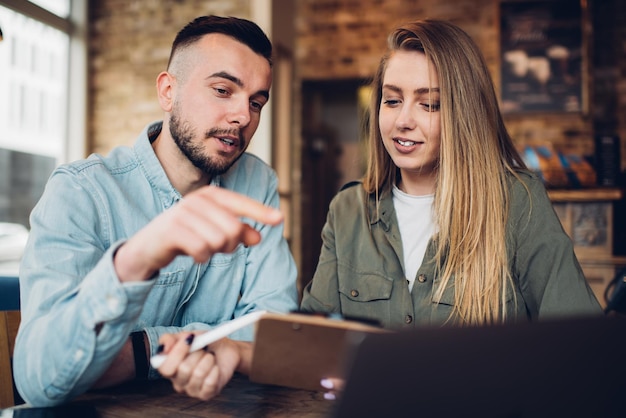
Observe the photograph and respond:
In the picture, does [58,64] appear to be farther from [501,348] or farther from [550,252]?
[501,348]

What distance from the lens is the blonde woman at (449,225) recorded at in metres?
1.43

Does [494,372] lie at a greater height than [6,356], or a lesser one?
greater

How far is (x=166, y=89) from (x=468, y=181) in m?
0.83

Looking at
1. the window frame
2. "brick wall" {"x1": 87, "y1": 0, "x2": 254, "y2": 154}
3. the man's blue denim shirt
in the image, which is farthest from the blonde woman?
the window frame

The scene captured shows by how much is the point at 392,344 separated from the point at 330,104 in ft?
16.8

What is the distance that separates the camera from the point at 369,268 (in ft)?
5.26

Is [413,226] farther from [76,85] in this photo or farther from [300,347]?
[76,85]

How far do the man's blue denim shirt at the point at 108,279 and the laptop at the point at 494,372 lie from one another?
455 mm

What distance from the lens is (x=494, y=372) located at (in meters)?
0.58

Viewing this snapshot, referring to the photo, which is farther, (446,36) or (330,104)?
(330,104)

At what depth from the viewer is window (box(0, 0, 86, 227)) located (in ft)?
12.8

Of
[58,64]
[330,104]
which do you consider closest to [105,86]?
[58,64]

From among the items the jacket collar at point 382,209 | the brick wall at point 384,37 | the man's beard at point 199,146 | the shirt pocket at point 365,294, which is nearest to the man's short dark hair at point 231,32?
the man's beard at point 199,146

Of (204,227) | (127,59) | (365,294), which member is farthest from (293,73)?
(204,227)
